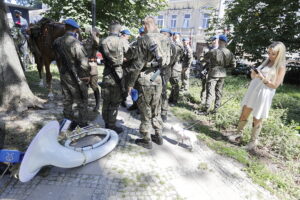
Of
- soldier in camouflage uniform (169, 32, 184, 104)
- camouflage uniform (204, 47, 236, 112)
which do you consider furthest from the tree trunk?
camouflage uniform (204, 47, 236, 112)

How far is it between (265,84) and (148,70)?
2.02m

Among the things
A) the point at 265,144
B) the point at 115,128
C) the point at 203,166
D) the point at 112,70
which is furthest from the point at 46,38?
the point at 265,144

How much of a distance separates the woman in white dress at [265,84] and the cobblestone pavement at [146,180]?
0.94 meters

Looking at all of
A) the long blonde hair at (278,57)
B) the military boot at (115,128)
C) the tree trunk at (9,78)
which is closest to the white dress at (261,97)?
the long blonde hair at (278,57)

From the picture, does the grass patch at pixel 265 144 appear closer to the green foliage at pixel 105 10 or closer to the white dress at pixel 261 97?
the white dress at pixel 261 97

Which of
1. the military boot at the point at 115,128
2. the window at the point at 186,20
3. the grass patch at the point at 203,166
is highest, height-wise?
the window at the point at 186,20

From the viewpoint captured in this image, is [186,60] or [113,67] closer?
[113,67]

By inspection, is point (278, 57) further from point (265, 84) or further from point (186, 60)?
point (186, 60)

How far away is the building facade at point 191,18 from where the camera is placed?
25466mm

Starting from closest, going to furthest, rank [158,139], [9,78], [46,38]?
[158,139] → [9,78] → [46,38]

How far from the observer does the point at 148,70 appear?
3344 mm

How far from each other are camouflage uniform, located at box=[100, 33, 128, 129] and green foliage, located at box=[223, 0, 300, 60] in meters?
11.9

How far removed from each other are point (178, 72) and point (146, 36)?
9.41ft

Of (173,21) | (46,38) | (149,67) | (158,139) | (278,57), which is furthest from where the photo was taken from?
(173,21)
